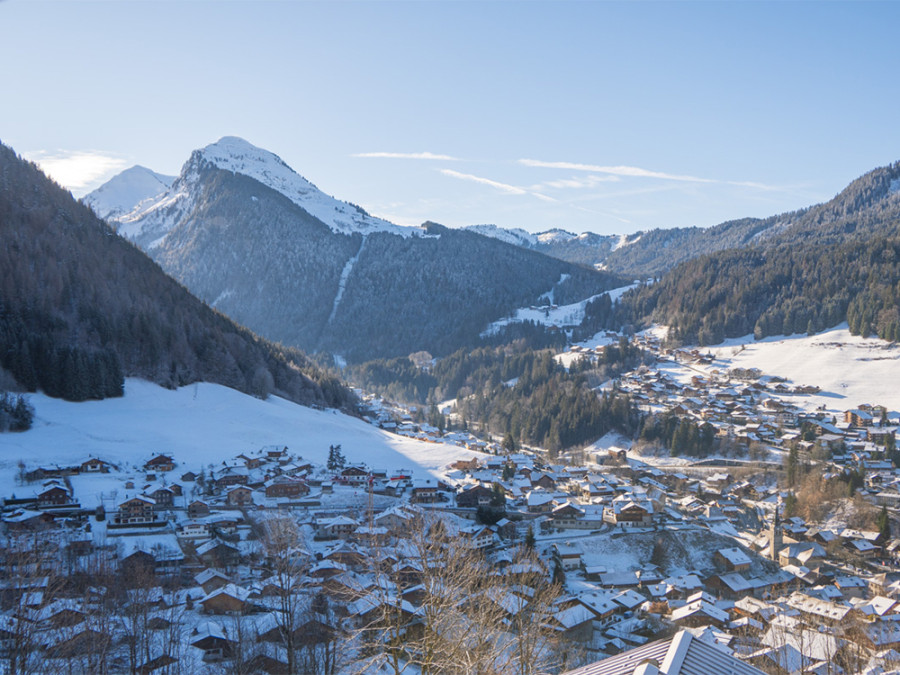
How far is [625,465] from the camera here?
2099 inches

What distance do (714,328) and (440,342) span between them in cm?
5606

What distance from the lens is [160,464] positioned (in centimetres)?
3931

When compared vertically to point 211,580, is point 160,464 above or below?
above

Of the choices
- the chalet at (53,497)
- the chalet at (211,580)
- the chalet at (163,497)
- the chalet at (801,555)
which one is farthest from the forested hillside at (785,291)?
the chalet at (53,497)

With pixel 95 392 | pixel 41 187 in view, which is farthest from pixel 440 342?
pixel 95 392

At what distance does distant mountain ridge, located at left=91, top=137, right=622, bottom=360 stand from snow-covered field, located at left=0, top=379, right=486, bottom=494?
89.0 meters

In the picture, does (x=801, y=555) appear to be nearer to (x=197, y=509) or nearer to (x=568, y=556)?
(x=568, y=556)

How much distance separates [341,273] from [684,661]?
172181 mm

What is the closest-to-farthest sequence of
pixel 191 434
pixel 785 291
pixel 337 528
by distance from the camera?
pixel 337 528 → pixel 191 434 → pixel 785 291

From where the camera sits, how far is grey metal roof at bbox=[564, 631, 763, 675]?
775cm

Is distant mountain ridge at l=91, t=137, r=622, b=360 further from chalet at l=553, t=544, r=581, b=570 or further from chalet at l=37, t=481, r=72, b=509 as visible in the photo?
chalet at l=553, t=544, r=581, b=570

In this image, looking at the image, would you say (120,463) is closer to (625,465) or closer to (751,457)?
(625,465)

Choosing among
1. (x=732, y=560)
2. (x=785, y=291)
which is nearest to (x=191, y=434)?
(x=732, y=560)

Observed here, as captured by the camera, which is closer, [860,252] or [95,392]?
[95,392]
